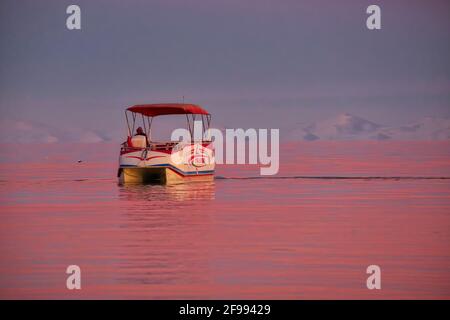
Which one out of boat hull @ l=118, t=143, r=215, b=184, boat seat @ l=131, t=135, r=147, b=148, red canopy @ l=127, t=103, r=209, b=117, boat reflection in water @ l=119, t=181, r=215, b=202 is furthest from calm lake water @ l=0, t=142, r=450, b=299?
red canopy @ l=127, t=103, r=209, b=117

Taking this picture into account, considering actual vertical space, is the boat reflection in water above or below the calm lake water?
above

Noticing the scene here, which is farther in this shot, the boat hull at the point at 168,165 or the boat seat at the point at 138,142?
the boat seat at the point at 138,142

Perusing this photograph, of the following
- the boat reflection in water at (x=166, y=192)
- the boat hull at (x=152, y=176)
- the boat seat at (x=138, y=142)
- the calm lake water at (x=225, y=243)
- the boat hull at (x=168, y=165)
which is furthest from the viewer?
the boat hull at (x=152, y=176)

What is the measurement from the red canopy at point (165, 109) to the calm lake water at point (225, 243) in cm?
594

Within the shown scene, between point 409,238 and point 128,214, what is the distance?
388 inches

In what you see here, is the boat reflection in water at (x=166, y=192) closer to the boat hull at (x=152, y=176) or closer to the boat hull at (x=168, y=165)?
the boat hull at (x=152, y=176)

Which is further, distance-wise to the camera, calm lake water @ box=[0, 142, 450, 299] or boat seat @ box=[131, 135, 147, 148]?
boat seat @ box=[131, 135, 147, 148]

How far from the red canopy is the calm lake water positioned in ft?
19.5

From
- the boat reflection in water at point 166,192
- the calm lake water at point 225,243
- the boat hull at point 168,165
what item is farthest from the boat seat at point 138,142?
the calm lake water at point 225,243

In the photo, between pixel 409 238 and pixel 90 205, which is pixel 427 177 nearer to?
pixel 90 205

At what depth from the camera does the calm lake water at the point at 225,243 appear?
55.5 ft

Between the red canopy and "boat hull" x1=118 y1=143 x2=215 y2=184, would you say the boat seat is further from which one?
the red canopy

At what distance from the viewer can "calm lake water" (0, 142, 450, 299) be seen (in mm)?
16922
